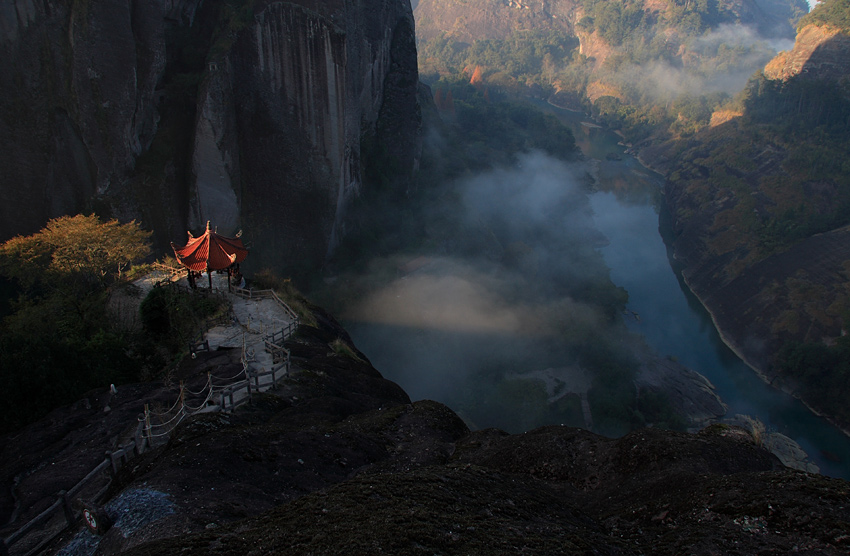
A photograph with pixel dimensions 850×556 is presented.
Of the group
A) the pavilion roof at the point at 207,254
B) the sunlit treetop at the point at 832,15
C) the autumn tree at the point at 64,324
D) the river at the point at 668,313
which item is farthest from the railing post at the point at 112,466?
the sunlit treetop at the point at 832,15

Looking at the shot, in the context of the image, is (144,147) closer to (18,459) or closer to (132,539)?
(18,459)

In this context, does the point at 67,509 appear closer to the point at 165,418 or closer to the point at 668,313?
the point at 165,418

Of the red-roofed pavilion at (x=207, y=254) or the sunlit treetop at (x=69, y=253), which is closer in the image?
the red-roofed pavilion at (x=207, y=254)

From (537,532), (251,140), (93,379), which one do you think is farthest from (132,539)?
(251,140)

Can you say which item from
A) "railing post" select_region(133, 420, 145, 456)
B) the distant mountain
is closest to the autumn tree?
"railing post" select_region(133, 420, 145, 456)

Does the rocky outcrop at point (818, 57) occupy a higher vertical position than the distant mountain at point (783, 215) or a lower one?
higher

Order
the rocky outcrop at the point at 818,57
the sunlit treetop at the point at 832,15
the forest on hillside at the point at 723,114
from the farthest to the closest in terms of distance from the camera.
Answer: the rocky outcrop at the point at 818,57
the sunlit treetop at the point at 832,15
the forest on hillside at the point at 723,114

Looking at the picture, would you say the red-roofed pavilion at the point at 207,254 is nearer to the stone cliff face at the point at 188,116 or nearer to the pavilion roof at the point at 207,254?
the pavilion roof at the point at 207,254
